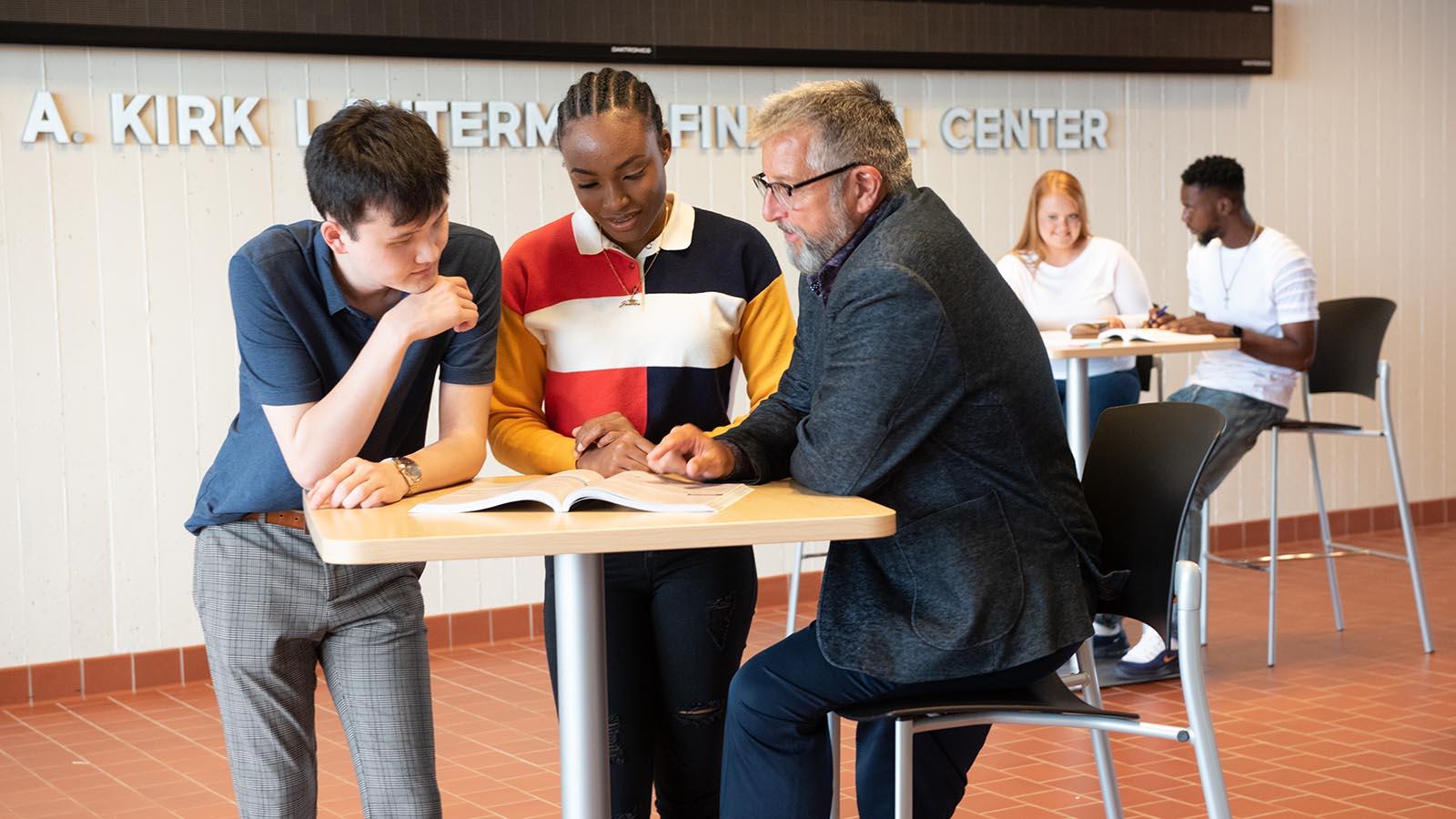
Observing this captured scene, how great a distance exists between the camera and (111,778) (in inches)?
165

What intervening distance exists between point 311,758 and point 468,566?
3379mm

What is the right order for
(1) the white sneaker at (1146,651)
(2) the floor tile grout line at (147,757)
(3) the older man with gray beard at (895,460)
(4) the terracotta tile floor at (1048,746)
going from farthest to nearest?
(1) the white sneaker at (1146,651)
(2) the floor tile grout line at (147,757)
(4) the terracotta tile floor at (1048,746)
(3) the older man with gray beard at (895,460)

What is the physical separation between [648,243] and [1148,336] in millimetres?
2688

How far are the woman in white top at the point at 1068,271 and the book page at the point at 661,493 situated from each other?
11.1ft

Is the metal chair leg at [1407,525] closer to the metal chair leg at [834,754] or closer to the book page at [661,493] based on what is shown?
the metal chair leg at [834,754]

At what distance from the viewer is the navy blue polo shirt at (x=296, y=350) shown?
87.3 inches

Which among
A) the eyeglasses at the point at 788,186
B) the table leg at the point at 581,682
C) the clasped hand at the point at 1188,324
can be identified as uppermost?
the eyeglasses at the point at 788,186

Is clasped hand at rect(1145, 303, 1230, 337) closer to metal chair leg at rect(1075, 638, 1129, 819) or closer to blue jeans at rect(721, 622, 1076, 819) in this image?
metal chair leg at rect(1075, 638, 1129, 819)

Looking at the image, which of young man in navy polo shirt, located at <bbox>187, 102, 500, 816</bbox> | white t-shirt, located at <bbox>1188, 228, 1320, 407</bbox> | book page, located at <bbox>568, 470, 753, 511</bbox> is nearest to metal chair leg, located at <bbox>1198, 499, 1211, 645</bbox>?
white t-shirt, located at <bbox>1188, 228, 1320, 407</bbox>

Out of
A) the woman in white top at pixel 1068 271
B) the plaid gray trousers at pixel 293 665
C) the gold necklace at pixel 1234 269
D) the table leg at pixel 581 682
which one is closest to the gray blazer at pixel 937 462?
the table leg at pixel 581 682

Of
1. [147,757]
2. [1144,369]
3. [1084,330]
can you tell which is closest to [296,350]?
[147,757]

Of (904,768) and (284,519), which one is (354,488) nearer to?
(284,519)

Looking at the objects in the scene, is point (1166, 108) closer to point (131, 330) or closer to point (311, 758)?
point (131, 330)

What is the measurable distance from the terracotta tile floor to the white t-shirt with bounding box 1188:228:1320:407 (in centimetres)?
92
